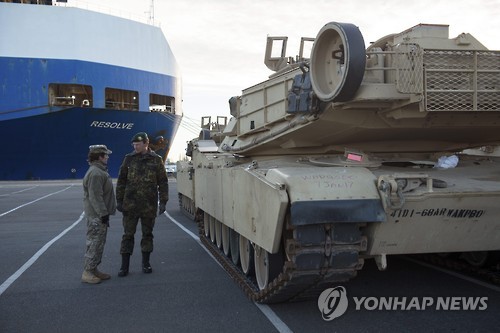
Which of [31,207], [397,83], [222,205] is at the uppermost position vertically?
[397,83]

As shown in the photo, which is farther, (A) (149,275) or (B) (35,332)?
(A) (149,275)

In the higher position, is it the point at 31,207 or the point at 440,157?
the point at 440,157

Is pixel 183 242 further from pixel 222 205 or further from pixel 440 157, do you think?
pixel 440 157

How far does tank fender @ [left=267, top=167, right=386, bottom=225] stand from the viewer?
4613 millimetres

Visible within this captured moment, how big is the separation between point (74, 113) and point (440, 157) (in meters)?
30.8

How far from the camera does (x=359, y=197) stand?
4754 mm

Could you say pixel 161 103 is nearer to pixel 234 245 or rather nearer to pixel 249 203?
pixel 234 245

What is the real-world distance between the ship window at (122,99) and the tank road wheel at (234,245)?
31049 millimetres

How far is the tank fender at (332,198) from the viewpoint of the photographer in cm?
461

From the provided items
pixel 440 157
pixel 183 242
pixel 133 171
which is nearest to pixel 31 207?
pixel 183 242

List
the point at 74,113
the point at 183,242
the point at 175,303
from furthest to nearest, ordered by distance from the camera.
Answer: the point at 74,113 → the point at 183,242 → the point at 175,303

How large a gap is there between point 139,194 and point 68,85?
102 ft

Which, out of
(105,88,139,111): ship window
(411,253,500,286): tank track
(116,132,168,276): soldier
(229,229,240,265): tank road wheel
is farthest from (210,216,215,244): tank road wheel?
(105,88,139,111): ship window

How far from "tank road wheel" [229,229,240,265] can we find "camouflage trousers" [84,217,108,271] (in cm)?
174
